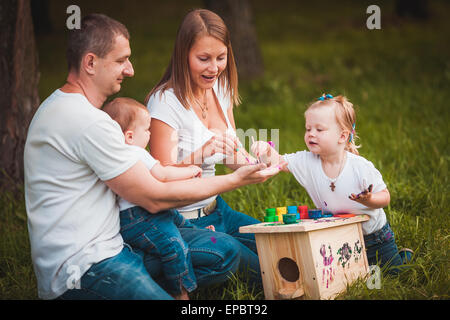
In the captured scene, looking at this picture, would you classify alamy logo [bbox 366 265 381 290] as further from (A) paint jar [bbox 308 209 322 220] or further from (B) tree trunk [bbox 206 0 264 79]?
(B) tree trunk [bbox 206 0 264 79]

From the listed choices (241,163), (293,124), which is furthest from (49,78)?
(241,163)

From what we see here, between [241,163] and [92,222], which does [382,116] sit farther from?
[92,222]

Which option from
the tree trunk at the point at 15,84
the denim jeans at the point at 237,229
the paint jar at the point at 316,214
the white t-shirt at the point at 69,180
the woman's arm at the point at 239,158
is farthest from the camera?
the tree trunk at the point at 15,84

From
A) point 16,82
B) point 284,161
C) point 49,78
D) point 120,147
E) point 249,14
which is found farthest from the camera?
point 49,78

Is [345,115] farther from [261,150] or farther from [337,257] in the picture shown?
[337,257]

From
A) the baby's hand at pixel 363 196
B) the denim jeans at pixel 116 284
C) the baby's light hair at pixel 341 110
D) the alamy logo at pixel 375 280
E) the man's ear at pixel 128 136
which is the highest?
the baby's light hair at pixel 341 110

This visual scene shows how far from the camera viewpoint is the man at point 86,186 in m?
2.33

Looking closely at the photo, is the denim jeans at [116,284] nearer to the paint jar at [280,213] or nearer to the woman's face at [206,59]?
the paint jar at [280,213]

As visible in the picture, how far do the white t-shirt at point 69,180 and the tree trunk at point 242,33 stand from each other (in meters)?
5.39

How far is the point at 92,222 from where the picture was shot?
240cm

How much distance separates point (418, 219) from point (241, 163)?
4.46 ft

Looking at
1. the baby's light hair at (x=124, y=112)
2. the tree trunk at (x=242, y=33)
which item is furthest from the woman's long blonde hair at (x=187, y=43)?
the tree trunk at (x=242, y=33)

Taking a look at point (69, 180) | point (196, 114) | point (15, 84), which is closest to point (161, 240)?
point (69, 180)
